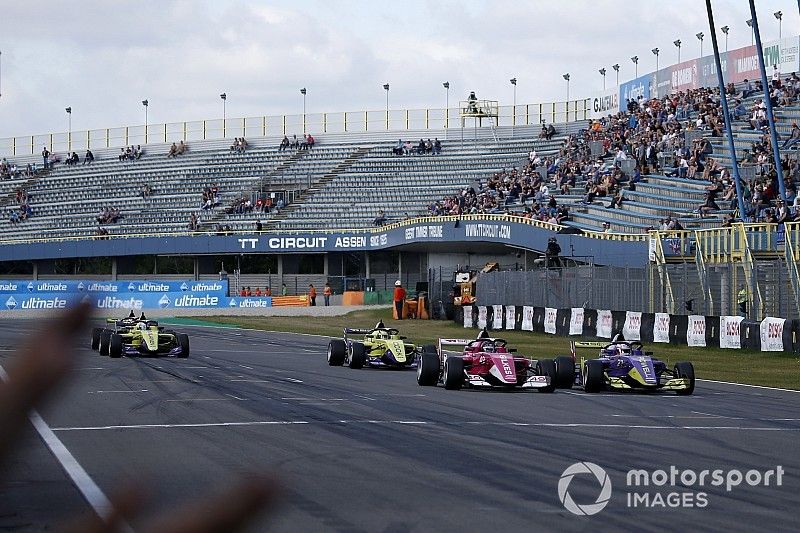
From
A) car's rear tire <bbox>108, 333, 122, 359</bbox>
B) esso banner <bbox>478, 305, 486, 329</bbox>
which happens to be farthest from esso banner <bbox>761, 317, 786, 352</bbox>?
esso banner <bbox>478, 305, 486, 329</bbox>

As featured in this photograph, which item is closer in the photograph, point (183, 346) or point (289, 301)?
point (183, 346)

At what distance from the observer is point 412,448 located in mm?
12266

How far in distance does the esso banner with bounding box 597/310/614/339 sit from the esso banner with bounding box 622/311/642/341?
504 millimetres

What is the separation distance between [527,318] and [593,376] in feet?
71.8

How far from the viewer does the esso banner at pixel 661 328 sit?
105 ft

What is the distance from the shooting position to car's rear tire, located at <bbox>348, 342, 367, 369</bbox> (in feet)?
81.4

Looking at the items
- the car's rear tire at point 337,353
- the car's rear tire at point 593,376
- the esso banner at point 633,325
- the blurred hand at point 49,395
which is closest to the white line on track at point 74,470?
the blurred hand at point 49,395

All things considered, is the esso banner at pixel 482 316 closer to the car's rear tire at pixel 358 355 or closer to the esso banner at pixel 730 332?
the esso banner at pixel 730 332

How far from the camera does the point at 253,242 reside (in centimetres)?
6550

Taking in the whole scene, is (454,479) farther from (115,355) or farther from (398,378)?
(115,355)

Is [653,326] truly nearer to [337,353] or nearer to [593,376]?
[337,353]

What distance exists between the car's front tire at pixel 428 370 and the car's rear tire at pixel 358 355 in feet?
14.2

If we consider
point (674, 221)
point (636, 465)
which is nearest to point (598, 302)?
point (674, 221)

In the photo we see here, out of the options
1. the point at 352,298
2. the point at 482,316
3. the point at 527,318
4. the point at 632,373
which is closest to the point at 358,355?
the point at 632,373
